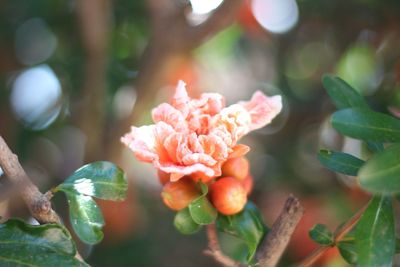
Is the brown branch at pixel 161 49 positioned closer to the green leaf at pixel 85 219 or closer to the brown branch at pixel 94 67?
the brown branch at pixel 94 67

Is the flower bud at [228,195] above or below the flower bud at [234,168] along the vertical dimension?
below

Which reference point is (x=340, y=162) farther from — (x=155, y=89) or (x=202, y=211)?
(x=155, y=89)

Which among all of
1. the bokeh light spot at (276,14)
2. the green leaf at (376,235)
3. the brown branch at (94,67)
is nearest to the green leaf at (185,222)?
the green leaf at (376,235)

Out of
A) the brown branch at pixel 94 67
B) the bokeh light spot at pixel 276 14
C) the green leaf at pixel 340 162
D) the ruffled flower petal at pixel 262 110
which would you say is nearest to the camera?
the green leaf at pixel 340 162

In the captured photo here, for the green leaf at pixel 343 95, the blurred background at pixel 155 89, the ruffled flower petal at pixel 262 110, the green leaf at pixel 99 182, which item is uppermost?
the green leaf at pixel 343 95

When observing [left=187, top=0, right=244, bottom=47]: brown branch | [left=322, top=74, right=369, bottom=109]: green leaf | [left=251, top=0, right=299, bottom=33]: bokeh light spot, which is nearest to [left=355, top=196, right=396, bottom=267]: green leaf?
[left=322, top=74, right=369, bottom=109]: green leaf

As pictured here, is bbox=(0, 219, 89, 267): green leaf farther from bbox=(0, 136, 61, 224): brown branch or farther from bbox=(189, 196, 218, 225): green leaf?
bbox=(189, 196, 218, 225): green leaf

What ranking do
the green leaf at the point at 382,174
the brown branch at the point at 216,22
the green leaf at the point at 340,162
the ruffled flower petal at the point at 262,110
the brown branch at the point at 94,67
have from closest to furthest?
the green leaf at the point at 382,174, the green leaf at the point at 340,162, the ruffled flower petal at the point at 262,110, the brown branch at the point at 216,22, the brown branch at the point at 94,67

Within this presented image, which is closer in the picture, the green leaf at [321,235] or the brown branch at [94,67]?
the green leaf at [321,235]
